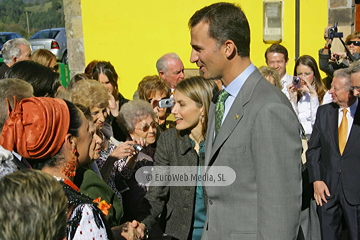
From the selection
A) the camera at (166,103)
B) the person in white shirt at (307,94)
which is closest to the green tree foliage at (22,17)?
the person in white shirt at (307,94)

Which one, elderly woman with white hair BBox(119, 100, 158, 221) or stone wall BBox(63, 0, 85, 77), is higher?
stone wall BBox(63, 0, 85, 77)

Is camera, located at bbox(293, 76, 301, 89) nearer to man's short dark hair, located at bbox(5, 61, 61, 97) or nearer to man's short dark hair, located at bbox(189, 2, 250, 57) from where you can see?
man's short dark hair, located at bbox(5, 61, 61, 97)

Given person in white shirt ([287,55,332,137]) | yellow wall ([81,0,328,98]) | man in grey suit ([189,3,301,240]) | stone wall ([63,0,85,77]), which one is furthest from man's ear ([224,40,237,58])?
stone wall ([63,0,85,77])

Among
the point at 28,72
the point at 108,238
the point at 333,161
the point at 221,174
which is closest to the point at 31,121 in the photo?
the point at 108,238

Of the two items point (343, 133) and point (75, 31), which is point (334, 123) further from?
point (75, 31)

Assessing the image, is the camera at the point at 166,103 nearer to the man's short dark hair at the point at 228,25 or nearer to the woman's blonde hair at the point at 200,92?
the woman's blonde hair at the point at 200,92

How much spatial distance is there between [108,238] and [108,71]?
3.68m

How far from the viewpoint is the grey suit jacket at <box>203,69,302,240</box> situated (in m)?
1.98

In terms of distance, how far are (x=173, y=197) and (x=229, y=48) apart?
5.14 feet

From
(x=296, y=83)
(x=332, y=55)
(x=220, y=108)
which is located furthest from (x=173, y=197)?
(x=332, y=55)

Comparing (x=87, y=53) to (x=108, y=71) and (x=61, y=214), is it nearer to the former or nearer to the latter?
(x=108, y=71)

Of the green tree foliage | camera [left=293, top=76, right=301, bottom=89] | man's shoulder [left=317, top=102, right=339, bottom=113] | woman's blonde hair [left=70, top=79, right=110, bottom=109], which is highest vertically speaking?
the green tree foliage

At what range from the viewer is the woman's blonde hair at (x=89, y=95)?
4.03 meters

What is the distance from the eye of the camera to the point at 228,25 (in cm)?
223
